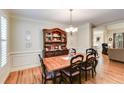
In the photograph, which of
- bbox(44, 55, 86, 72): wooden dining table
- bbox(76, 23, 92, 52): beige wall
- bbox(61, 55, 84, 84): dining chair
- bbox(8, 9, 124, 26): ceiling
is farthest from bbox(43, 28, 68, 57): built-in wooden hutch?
bbox(61, 55, 84, 84): dining chair

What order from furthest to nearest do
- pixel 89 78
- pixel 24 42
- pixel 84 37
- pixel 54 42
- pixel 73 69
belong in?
pixel 84 37
pixel 54 42
pixel 24 42
pixel 89 78
pixel 73 69

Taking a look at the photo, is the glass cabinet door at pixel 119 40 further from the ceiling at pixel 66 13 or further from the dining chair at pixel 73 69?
the dining chair at pixel 73 69

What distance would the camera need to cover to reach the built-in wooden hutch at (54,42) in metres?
4.46

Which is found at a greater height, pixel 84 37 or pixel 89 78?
Result: pixel 84 37

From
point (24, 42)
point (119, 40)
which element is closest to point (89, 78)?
point (24, 42)

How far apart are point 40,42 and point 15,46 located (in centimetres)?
113

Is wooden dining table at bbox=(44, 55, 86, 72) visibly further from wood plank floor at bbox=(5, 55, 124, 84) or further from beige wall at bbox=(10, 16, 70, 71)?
beige wall at bbox=(10, 16, 70, 71)

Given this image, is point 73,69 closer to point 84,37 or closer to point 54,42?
point 54,42

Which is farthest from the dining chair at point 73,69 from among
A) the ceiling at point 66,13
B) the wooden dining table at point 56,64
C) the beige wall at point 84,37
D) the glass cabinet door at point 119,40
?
the glass cabinet door at point 119,40

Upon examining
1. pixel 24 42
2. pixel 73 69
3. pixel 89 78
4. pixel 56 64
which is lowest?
pixel 89 78

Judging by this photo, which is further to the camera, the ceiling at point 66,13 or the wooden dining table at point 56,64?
the ceiling at point 66,13

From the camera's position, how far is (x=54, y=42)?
15.8 ft
